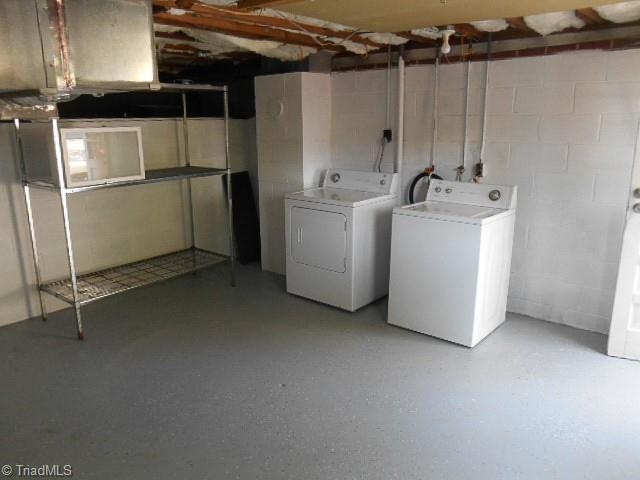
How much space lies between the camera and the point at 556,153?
10.4 ft

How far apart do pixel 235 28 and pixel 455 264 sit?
200 centimetres

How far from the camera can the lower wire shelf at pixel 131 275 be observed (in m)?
3.42

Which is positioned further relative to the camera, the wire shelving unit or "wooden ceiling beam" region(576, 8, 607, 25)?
the wire shelving unit

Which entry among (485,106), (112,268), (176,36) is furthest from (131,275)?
(485,106)

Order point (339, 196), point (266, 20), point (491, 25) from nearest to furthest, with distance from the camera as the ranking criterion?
point (266, 20), point (491, 25), point (339, 196)

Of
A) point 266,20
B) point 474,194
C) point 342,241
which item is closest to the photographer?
point 266,20

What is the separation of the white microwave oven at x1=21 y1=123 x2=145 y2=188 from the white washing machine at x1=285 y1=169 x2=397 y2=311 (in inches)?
46.7

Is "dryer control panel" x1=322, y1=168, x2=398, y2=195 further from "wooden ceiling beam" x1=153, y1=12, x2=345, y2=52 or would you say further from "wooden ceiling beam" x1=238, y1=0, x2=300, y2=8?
"wooden ceiling beam" x1=238, y1=0, x2=300, y2=8

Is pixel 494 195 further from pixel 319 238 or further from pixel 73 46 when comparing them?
pixel 73 46

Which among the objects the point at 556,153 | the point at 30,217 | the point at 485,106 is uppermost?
the point at 485,106

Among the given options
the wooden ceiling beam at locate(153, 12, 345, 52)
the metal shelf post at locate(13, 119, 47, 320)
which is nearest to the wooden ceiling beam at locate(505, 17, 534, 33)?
the wooden ceiling beam at locate(153, 12, 345, 52)

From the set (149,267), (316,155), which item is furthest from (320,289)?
(149,267)

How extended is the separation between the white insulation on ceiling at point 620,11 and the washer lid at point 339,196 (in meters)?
1.76

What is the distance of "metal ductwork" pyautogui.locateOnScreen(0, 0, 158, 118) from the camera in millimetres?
1764
